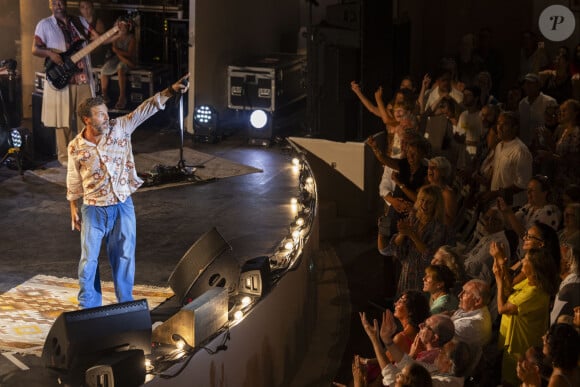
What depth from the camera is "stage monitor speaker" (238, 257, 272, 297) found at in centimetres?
638

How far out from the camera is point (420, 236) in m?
6.94

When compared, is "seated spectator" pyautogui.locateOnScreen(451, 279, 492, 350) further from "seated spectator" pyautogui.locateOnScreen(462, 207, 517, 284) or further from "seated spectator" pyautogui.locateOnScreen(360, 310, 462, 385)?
"seated spectator" pyautogui.locateOnScreen(462, 207, 517, 284)

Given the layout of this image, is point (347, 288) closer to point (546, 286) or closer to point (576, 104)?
point (576, 104)

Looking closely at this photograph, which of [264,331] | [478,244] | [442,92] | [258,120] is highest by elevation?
[442,92]

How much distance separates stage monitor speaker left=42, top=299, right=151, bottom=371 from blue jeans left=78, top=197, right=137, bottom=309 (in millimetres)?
1225

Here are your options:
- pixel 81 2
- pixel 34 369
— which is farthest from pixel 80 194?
pixel 81 2

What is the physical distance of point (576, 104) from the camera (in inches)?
335

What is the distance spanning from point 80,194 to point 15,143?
13.4 feet

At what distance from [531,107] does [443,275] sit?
171 inches

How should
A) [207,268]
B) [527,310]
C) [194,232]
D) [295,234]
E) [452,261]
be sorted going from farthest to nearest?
[194,232] → [295,234] → [207,268] → [452,261] → [527,310]

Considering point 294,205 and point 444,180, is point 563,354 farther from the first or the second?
point 294,205

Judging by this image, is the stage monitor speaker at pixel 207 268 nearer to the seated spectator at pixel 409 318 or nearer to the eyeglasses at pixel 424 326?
the seated spectator at pixel 409 318

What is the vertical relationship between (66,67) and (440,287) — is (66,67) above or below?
above

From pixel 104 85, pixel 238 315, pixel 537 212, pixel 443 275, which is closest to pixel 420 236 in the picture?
pixel 537 212
